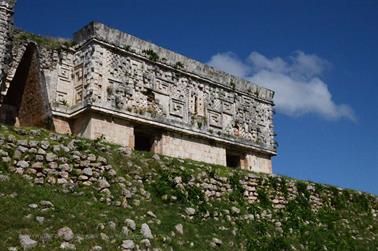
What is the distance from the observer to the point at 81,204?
1055cm

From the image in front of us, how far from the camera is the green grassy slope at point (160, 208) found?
31.8 ft

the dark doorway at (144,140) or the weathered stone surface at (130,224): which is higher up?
the dark doorway at (144,140)

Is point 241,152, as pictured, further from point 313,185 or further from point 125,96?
point 125,96

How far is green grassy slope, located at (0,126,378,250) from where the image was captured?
9.68 m

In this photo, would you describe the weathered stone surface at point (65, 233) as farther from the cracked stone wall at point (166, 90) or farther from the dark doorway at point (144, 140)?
the dark doorway at point (144, 140)

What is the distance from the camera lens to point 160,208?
1182cm

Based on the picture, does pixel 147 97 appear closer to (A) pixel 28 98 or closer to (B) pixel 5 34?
(A) pixel 28 98

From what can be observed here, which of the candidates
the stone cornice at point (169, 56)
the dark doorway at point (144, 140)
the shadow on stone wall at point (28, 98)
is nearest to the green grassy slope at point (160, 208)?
the dark doorway at point (144, 140)

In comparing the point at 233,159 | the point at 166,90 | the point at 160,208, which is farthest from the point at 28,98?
the point at 233,159

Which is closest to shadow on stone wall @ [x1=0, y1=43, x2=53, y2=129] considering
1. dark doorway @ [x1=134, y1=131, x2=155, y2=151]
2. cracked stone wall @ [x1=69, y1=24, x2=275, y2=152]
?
cracked stone wall @ [x1=69, y1=24, x2=275, y2=152]

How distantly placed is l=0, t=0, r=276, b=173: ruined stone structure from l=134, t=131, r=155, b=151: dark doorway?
4 cm

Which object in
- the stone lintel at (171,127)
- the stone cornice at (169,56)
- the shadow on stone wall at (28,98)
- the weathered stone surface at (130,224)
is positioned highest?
the stone cornice at (169,56)

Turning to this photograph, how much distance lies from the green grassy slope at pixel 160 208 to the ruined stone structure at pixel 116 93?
420cm

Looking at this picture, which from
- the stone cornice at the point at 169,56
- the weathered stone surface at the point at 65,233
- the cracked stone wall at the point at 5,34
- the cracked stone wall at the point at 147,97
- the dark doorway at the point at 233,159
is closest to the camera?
the weathered stone surface at the point at 65,233
